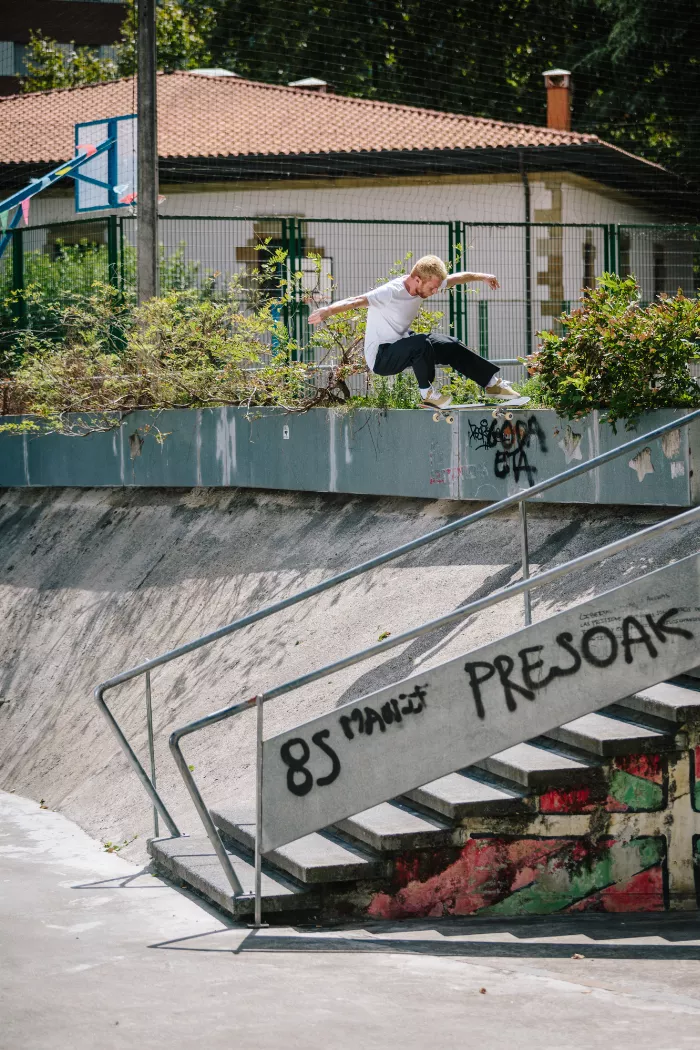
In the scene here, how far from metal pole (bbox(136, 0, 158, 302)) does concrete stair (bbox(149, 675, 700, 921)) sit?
9.25 metres

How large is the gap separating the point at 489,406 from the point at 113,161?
34.2 feet

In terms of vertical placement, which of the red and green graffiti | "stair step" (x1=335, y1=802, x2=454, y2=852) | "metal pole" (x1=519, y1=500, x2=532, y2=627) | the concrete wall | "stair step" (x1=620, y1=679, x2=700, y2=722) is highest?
the concrete wall

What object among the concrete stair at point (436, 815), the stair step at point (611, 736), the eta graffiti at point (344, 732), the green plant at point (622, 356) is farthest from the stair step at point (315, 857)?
the green plant at point (622, 356)

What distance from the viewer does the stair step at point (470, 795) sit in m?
6.79

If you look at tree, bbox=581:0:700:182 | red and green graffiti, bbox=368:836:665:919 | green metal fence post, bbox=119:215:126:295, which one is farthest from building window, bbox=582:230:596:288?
tree, bbox=581:0:700:182

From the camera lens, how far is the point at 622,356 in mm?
9219

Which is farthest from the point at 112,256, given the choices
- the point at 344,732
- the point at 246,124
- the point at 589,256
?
the point at 246,124

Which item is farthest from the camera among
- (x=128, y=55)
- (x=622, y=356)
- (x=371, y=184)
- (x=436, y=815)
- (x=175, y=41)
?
(x=128, y=55)

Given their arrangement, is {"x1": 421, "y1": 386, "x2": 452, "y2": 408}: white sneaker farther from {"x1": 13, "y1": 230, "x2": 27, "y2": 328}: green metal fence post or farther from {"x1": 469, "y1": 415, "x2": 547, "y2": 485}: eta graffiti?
{"x1": 13, "y1": 230, "x2": 27, "y2": 328}: green metal fence post

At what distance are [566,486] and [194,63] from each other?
36.6m

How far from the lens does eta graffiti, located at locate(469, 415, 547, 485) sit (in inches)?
398

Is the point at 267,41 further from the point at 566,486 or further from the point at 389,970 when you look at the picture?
the point at 389,970

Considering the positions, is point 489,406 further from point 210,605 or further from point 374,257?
point 374,257

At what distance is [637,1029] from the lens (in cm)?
487
